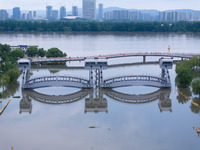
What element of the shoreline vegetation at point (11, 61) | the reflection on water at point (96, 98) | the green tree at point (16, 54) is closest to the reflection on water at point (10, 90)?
the shoreline vegetation at point (11, 61)

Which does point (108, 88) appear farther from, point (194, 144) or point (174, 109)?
point (194, 144)

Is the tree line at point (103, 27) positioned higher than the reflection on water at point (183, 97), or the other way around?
the tree line at point (103, 27)

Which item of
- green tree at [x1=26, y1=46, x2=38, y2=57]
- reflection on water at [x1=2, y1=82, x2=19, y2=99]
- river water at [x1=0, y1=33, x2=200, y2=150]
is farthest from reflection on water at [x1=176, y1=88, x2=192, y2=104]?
green tree at [x1=26, y1=46, x2=38, y2=57]

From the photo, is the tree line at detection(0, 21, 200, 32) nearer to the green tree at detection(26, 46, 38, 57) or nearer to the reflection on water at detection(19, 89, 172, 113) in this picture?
the green tree at detection(26, 46, 38, 57)

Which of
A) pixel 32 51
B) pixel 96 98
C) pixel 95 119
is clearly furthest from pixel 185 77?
pixel 32 51

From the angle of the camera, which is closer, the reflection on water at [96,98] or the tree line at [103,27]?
the reflection on water at [96,98]

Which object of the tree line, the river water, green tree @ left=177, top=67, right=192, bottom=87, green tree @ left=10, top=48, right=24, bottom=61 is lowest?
the river water

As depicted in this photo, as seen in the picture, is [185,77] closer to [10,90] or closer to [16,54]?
[10,90]

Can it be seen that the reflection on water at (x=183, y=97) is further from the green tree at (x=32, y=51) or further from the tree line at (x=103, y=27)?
the tree line at (x=103, y=27)

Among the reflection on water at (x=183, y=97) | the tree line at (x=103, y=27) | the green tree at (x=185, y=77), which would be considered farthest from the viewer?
the tree line at (x=103, y=27)

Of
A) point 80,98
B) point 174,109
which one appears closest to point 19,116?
point 80,98
